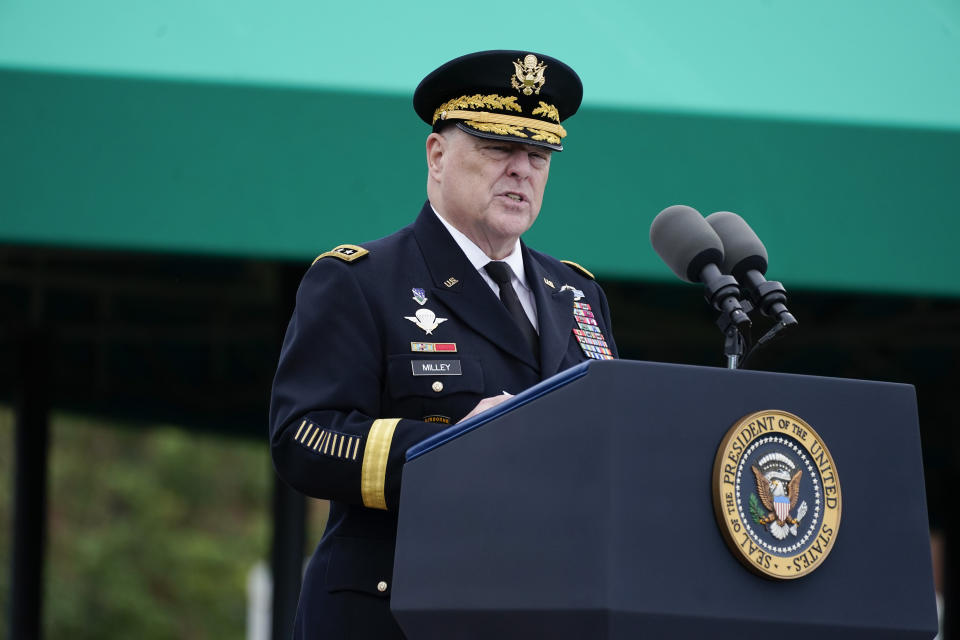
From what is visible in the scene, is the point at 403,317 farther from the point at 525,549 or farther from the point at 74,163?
the point at 74,163

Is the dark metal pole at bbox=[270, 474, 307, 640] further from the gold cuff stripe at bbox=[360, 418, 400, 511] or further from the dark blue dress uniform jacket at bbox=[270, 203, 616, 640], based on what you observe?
the gold cuff stripe at bbox=[360, 418, 400, 511]

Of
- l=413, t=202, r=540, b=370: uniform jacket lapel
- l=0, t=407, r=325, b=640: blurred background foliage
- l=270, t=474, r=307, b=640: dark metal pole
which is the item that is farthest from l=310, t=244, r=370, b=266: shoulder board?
l=0, t=407, r=325, b=640: blurred background foliage

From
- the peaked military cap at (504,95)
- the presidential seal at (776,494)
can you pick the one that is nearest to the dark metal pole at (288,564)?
the peaked military cap at (504,95)

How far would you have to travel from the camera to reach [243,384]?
37.4 ft

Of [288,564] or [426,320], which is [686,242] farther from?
[288,564]

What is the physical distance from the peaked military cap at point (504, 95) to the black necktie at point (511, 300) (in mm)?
247

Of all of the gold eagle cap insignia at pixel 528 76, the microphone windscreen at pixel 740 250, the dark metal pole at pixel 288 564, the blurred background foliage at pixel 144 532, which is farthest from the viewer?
the blurred background foliage at pixel 144 532

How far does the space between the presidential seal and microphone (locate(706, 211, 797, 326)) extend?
0.42 metres

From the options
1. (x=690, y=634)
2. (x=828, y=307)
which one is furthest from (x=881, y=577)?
(x=828, y=307)

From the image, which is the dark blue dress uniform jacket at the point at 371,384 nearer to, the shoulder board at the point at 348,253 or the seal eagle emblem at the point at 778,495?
the shoulder board at the point at 348,253

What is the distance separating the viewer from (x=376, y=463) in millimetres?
2188

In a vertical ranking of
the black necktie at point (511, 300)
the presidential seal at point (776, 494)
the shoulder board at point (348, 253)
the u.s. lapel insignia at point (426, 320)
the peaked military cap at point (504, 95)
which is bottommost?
the presidential seal at point (776, 494)

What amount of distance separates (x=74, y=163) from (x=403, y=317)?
264cm

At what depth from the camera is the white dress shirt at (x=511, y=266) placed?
2564 millimetres
